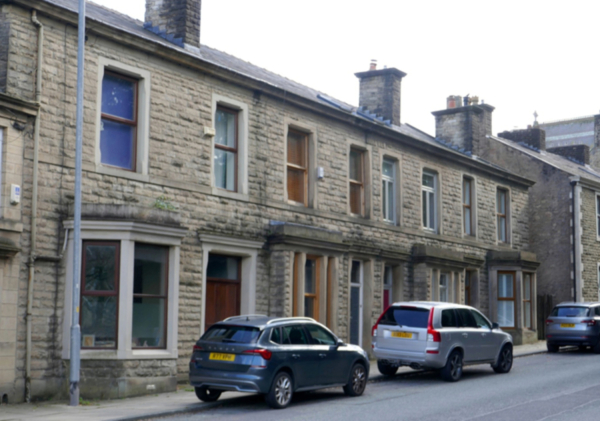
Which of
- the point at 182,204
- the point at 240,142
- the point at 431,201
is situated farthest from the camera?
the point at 431,201

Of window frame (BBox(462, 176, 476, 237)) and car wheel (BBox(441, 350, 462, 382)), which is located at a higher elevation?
window frame (BBox(462, 176, 476, 237))

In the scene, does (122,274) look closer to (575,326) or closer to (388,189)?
(388,189)

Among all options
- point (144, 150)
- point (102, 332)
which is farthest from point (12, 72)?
point (102, 332)

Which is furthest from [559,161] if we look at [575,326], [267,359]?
[267,359]

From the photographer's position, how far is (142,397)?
1452cm

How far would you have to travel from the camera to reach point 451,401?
44.5 ft

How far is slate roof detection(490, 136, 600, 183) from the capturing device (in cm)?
3412

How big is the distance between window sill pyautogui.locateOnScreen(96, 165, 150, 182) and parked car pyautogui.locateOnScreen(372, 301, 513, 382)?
588 centimetres

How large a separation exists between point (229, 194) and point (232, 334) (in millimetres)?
5182

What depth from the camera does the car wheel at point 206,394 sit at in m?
13.7

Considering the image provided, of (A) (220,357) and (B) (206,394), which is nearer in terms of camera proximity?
(A) (220,357)

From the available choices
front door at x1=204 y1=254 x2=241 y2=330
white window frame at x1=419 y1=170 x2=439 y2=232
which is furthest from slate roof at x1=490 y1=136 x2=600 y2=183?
front door at x1=204 y1=254 x2=241 y2=330

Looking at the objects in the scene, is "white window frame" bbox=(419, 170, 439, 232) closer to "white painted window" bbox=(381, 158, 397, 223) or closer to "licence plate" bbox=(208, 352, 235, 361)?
"white painted window" bbox=(381, 158, 397, 223)

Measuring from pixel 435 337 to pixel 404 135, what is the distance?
8.64 metres
